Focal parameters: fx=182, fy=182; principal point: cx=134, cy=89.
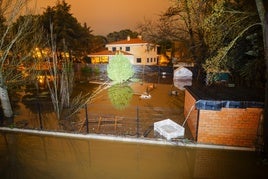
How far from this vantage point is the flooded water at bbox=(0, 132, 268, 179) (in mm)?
5191

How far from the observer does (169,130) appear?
6.85m

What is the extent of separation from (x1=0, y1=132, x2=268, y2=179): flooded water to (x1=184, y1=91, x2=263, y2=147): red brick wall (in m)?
0.38

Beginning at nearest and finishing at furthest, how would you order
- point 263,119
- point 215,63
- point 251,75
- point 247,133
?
1. point 263,119
2. point 247,133
3. point 215,63
4. point 251,75

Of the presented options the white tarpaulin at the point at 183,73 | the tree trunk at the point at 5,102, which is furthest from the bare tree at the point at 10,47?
the white tarpaulin at the point at 183,73

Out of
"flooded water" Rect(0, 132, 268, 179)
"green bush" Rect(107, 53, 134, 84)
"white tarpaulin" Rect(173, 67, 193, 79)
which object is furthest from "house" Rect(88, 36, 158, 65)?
"flooded water" Rect(0, 132, 268, 179)

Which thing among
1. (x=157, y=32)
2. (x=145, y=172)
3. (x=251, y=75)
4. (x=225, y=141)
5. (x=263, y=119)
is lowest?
(x=145, y=172)

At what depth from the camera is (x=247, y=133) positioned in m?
6.15

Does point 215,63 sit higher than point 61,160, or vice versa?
point 215,63

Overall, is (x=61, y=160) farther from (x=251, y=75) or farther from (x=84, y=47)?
(x=84, y=47)

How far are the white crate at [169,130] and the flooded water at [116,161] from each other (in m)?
0.43

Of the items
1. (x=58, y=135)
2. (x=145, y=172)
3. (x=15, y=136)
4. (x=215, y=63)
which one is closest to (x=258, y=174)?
(x=145, y=172)

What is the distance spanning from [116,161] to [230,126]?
399cm

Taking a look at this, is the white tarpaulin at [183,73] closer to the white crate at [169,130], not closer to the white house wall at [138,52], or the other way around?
the white house wall at [138,52]

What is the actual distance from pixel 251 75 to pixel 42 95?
1347cm
